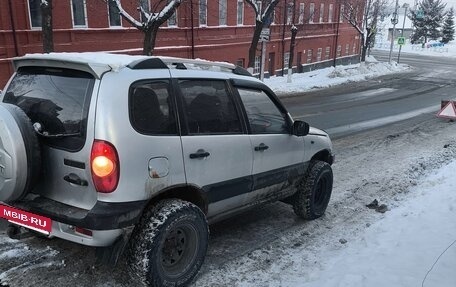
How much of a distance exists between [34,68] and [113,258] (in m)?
1.75

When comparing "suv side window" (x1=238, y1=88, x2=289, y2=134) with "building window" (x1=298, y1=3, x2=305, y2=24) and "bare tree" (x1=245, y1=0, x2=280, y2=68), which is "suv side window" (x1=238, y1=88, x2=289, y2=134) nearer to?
"bare tree" (x1=245, y1=0, x2=280, y2=68)

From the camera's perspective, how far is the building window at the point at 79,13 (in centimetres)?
1705

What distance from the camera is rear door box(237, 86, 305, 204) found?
4.52m

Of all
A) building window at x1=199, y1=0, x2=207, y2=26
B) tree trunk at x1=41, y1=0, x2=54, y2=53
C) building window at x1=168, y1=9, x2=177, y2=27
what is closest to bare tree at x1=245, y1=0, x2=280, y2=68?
building window at x1=199, y1=0, x2=207, y2=26

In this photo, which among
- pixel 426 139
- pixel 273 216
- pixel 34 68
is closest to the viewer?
pixel 34 68

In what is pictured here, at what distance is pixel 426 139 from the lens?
10.9m

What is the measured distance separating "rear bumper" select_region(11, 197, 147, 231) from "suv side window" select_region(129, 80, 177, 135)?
0.60m

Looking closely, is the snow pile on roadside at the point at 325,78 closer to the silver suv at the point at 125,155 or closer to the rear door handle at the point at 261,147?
the rear door handle at the point at 261,147

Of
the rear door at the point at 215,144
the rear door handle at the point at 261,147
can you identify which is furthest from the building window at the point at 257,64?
A: the rear door at the point at 215,144

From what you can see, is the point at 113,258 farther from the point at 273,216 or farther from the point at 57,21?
the point at 57,21

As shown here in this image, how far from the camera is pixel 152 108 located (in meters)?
3.58

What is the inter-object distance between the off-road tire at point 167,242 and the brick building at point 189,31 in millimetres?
13756

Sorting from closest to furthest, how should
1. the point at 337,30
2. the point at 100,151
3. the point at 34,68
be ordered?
the point at 100,151, the point at 34,68, the point at 337,30

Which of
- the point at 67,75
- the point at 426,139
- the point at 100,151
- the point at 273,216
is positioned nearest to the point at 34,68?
the point at 67,75
